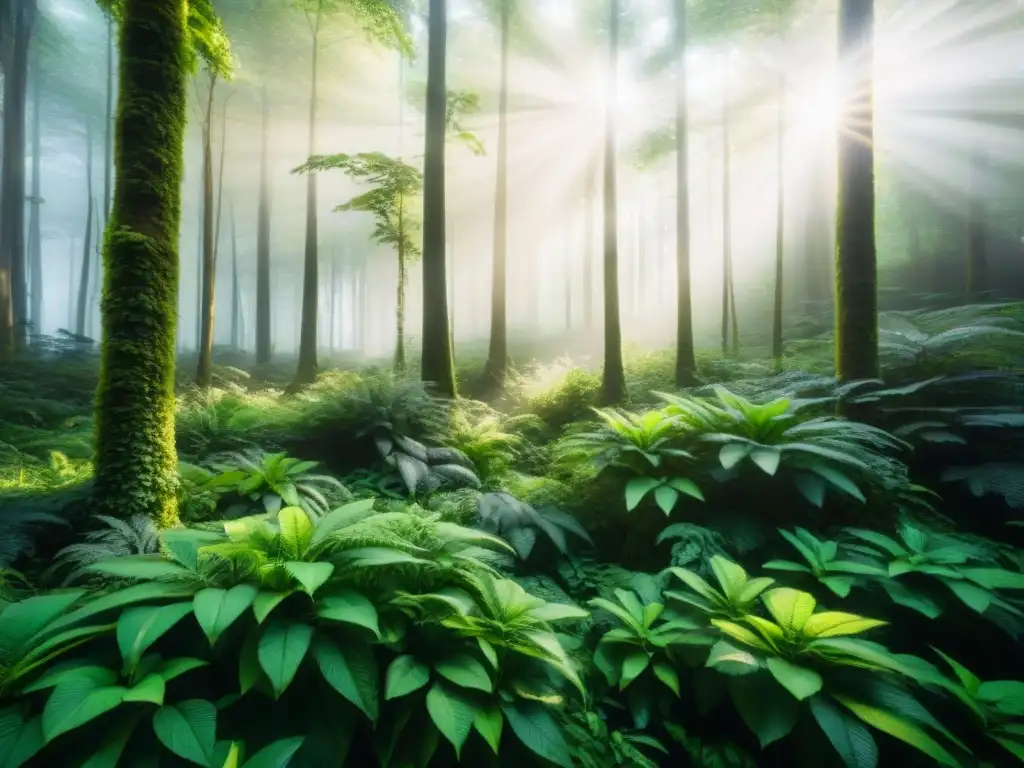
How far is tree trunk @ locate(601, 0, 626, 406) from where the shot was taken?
10117 mm

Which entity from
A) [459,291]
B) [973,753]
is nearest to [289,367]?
[973,753]

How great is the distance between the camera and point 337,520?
2672mm

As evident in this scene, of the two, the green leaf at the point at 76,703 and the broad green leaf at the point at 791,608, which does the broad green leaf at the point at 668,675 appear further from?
the green leaf at the point at 76,703

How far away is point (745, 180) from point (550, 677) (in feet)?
97.8

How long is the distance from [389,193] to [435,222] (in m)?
4.93

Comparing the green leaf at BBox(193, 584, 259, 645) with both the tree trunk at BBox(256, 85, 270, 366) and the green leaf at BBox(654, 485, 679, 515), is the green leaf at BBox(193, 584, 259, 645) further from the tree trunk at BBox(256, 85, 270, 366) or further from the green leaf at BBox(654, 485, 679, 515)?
the tree trunk at BBox(256, 85, 270, 366)

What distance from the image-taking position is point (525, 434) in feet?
29.3

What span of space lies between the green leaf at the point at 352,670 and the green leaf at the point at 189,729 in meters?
0.39

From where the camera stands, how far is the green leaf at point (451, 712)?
177 cm

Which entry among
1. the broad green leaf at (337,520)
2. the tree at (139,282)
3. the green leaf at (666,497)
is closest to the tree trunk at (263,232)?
the tree at (139,282)

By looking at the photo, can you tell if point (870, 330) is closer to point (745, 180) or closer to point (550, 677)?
point (550, 677)

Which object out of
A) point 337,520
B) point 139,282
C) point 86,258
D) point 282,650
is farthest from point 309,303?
point 282,650

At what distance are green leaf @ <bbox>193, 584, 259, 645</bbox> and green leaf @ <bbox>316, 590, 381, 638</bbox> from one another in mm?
299

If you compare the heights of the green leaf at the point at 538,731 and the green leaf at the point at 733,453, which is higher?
the green leaf at the point at 733,453
